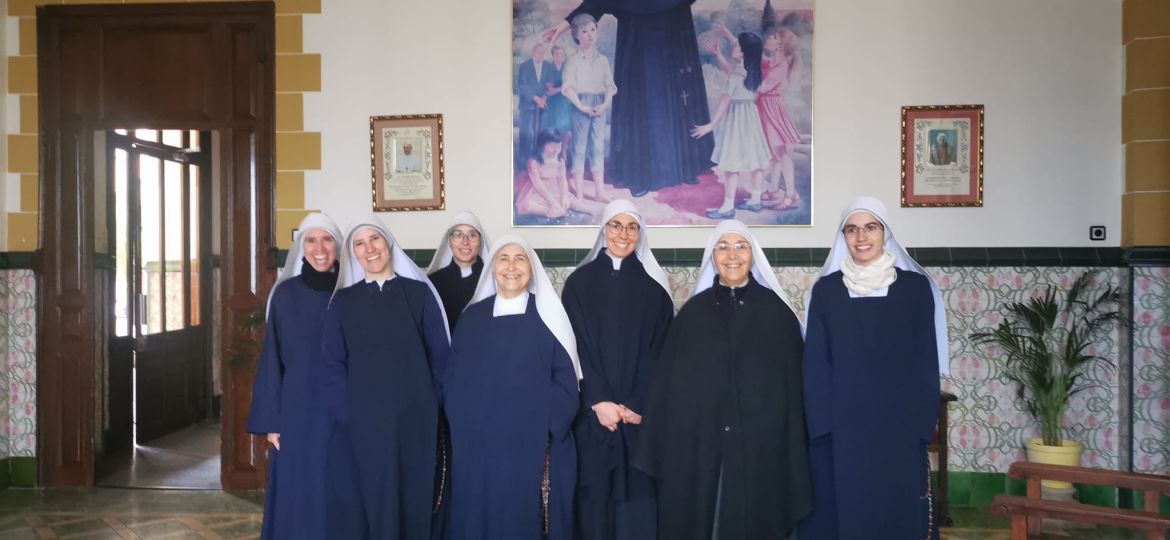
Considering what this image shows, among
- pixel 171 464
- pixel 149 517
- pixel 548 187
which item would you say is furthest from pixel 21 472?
pixel 548 187

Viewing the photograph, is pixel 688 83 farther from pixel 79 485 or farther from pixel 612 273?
pixel 79 485

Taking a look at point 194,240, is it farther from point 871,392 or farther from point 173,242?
point 871,392

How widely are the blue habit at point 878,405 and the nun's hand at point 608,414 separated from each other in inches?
27.4

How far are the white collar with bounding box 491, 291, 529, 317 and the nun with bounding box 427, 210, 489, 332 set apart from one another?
642 millimetres

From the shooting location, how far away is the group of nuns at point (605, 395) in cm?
271

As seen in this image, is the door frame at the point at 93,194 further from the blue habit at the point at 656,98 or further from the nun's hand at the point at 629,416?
the nun's hand at the point at 629,416

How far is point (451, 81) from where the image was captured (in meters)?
4.70

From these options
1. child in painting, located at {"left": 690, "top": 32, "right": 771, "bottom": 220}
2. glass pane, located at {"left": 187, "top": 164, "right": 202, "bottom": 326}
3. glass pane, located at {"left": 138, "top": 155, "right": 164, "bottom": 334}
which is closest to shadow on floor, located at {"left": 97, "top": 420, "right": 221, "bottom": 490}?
glass pane, located at {"left": 138, "top": 155, "right": 164, "bottom": 334}

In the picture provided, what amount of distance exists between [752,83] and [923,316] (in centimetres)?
218

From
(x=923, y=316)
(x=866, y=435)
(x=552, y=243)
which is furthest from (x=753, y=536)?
(x=552, y=243)

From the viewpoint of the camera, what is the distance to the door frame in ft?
15.6

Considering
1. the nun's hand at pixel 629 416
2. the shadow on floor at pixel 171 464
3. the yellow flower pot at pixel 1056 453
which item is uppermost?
the nun's hand at pixel 629 416

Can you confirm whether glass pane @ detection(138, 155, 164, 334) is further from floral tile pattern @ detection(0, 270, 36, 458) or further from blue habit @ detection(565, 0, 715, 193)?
blue habit @ detection(565, 0, 715, 193)

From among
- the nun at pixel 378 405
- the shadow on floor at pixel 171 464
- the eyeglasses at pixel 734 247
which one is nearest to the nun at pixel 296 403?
the nun at pixel 378 405
